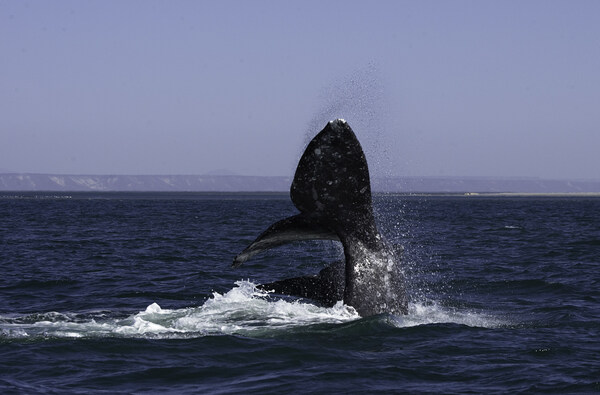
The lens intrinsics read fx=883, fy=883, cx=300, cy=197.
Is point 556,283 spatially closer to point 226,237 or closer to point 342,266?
point 342,266

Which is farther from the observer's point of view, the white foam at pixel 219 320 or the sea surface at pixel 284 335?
the white foam at pixel 219 320

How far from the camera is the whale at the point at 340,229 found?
9898 millimetres

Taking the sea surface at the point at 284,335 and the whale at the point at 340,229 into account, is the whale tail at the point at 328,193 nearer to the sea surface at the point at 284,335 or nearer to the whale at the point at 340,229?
the whale at the point at 340,229

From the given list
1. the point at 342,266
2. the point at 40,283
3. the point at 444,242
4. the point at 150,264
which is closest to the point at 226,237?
the point at 444,242

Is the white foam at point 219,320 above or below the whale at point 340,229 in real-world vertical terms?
below

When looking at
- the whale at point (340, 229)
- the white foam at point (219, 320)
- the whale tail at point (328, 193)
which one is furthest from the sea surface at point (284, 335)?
the whale tail at point (328, 193)

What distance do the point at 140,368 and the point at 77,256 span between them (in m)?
16.4

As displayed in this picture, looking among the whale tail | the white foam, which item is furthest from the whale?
the white foam

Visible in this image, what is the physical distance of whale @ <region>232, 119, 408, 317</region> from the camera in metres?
9.90

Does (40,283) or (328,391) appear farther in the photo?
(40,283)

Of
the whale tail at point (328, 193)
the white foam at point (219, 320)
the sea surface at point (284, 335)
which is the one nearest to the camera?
the sea surface at point (284, 335)

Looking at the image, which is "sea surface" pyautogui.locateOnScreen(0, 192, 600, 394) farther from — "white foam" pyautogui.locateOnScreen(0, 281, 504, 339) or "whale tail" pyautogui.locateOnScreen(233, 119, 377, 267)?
"whale tail" pyautogui.locateOnScreen(233, 119, 377, 267)

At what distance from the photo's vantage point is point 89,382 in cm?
904

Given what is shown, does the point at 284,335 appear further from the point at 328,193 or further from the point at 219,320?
the point at 328,193
